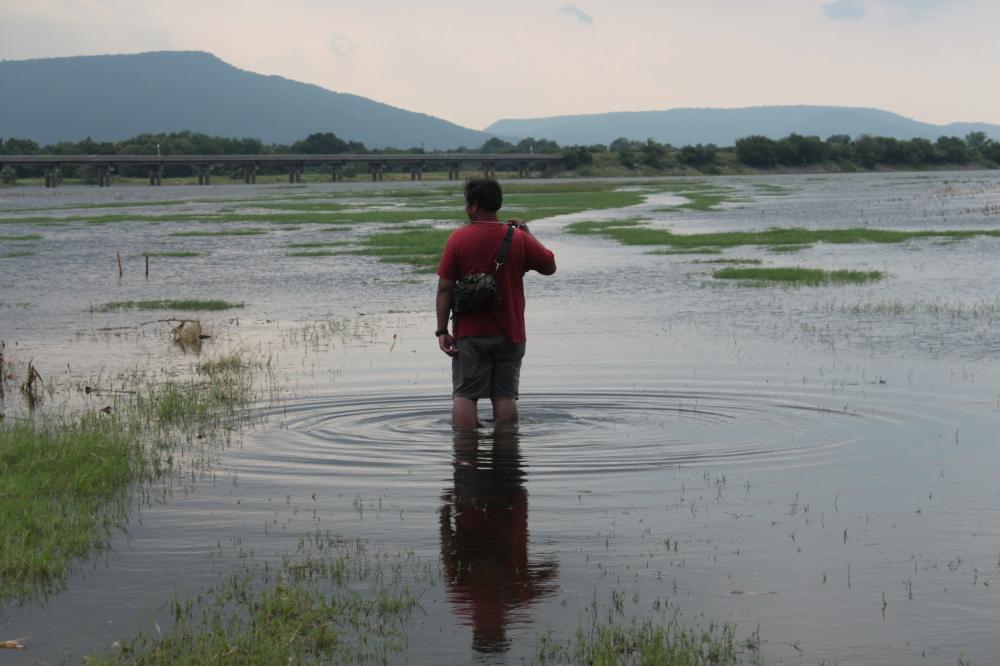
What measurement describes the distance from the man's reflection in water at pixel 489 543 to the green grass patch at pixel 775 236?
79.1ft

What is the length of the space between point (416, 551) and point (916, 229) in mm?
34995

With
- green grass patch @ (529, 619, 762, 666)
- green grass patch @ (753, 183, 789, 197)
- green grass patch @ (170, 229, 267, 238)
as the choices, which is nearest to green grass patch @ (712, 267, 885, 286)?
green grass patch @ (529, 619, 762, 666)

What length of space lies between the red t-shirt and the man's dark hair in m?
0.15

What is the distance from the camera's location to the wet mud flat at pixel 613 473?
6387 millimetres

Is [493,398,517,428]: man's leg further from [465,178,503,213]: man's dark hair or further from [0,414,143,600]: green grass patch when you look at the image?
[0,414,143,600]: green grass patch

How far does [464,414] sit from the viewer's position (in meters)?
10.5

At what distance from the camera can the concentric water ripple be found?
396 inches

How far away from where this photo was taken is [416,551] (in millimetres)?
7512

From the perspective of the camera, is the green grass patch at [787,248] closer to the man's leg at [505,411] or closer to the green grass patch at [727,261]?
the green grass patch at [727,261]

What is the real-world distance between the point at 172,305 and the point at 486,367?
13.8m

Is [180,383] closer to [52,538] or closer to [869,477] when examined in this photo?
[52,538]

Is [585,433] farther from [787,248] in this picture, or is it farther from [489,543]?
[787,248]

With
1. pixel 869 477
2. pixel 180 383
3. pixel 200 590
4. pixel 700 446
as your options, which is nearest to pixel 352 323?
pixel 180 383

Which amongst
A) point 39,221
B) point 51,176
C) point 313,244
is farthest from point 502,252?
point 51,176
